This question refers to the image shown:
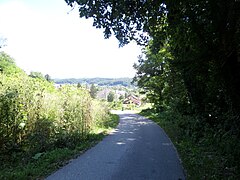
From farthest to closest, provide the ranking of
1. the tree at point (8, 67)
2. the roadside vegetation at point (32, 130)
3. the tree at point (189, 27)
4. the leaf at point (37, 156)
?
1. the tree at point (8, 67)
2. the leaf at point (37, 156)
3. the roadside vegetation at point (32, 130)
4. the tree at point (189, 27)

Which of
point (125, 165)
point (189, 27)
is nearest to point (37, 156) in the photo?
point (125, 165)

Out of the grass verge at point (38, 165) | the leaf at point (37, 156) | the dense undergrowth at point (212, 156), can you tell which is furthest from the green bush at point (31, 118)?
the dense undergrowth at point (212, 156)

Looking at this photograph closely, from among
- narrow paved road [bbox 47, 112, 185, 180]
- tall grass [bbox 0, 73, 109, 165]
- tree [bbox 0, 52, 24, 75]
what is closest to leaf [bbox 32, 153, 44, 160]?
tall grass [bbox 0, 73, 109, 165]

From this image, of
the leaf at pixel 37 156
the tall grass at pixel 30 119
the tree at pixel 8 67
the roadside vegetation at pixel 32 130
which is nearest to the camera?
the roadside vegetation at pixel 32 130

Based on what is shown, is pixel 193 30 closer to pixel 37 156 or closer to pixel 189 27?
pixel 189 27

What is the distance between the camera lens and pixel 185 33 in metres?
7.46

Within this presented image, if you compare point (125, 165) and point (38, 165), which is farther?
point (125, 165)

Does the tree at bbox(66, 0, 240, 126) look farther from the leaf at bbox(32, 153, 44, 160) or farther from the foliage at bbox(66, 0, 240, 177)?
the leaf at bbox(32, 153, 44, 160)

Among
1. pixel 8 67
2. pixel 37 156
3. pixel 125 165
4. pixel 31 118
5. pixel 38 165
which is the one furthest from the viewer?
pixel 8 67

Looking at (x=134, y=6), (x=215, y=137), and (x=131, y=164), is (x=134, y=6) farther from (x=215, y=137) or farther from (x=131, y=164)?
(x=215, y=137)

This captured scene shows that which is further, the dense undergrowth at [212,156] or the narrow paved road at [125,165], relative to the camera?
the narrow paved road at [125,165]

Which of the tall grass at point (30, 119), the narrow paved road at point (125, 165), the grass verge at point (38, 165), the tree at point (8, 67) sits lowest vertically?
the narrow paved road at point (125, 165)

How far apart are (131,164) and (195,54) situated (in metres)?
4.06

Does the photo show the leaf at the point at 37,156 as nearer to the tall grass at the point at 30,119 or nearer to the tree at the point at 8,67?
the tall grass at the point at 30,119
